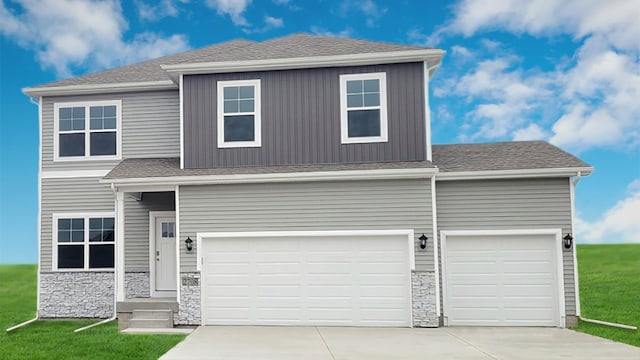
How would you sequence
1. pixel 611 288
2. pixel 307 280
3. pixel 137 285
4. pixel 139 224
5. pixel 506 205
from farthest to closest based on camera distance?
pixel 611 288 < pixel 139 224 < pixel 137 285 < pixel 506 205 < pixel 307 280

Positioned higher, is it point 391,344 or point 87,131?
point 87,131

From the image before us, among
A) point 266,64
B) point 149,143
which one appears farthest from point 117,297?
point 266,64

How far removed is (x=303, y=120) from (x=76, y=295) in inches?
285

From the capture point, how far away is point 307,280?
12.1 m

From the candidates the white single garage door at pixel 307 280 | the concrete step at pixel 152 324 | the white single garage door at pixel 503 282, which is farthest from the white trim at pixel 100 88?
the white single garage door at pixel 503 282

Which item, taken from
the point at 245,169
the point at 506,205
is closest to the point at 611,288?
the point at 506,205

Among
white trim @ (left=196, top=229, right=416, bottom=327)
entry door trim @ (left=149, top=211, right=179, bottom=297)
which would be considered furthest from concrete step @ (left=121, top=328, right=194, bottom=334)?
entry door trim @ (left=149, top=211, right=179, bottom=297)

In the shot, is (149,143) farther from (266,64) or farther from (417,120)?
(417,120)

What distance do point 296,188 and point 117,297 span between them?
452cm

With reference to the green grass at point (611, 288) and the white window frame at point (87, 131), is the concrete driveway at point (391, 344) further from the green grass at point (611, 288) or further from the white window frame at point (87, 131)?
the white window frame at point (87, 131)

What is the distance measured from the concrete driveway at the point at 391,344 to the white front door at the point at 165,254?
2779 mm

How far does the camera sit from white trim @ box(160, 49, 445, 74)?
495 inches

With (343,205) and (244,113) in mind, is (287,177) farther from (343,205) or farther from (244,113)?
(244,113)

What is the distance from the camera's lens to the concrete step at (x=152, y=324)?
12141 mm
